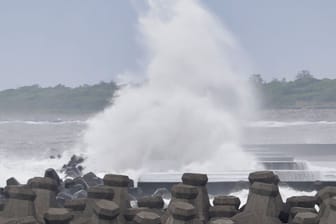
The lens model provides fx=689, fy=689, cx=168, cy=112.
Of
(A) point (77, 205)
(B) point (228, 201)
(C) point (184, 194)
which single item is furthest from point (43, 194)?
(B) point (228, 201)

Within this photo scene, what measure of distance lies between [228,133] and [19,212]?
1816 centimetres

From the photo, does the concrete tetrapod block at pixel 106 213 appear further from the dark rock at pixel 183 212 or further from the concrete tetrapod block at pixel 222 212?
the concrete tetrapod block at pixel 222 212

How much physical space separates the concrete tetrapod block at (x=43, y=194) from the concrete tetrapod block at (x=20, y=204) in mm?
270

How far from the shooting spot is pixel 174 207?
11.9 feet

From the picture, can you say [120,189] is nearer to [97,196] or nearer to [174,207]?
[97,196]

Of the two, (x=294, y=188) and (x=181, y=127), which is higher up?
(x=181, y=127)

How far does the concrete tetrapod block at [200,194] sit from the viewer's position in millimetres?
4168

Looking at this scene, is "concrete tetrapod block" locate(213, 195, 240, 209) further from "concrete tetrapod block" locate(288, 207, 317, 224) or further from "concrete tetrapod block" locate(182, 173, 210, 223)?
"concrete tetrapod block" locate(288, 207, 317, 224)

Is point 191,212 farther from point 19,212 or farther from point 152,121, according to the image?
point 152,121

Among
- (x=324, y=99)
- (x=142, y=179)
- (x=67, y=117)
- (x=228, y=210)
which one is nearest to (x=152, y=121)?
(x=142, y=179)

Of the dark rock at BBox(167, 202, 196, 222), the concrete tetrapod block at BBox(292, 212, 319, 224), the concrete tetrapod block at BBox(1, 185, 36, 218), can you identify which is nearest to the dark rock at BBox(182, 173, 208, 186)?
the dark rock at BBox(167, 202, 196, 222)

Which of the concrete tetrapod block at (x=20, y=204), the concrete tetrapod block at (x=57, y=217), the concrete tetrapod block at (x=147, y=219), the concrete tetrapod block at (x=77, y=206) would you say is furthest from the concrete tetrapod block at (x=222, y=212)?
the concrete tetrapod block at (x=20, y=204)

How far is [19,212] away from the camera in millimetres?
3908

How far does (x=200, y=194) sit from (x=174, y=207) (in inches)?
24.9
